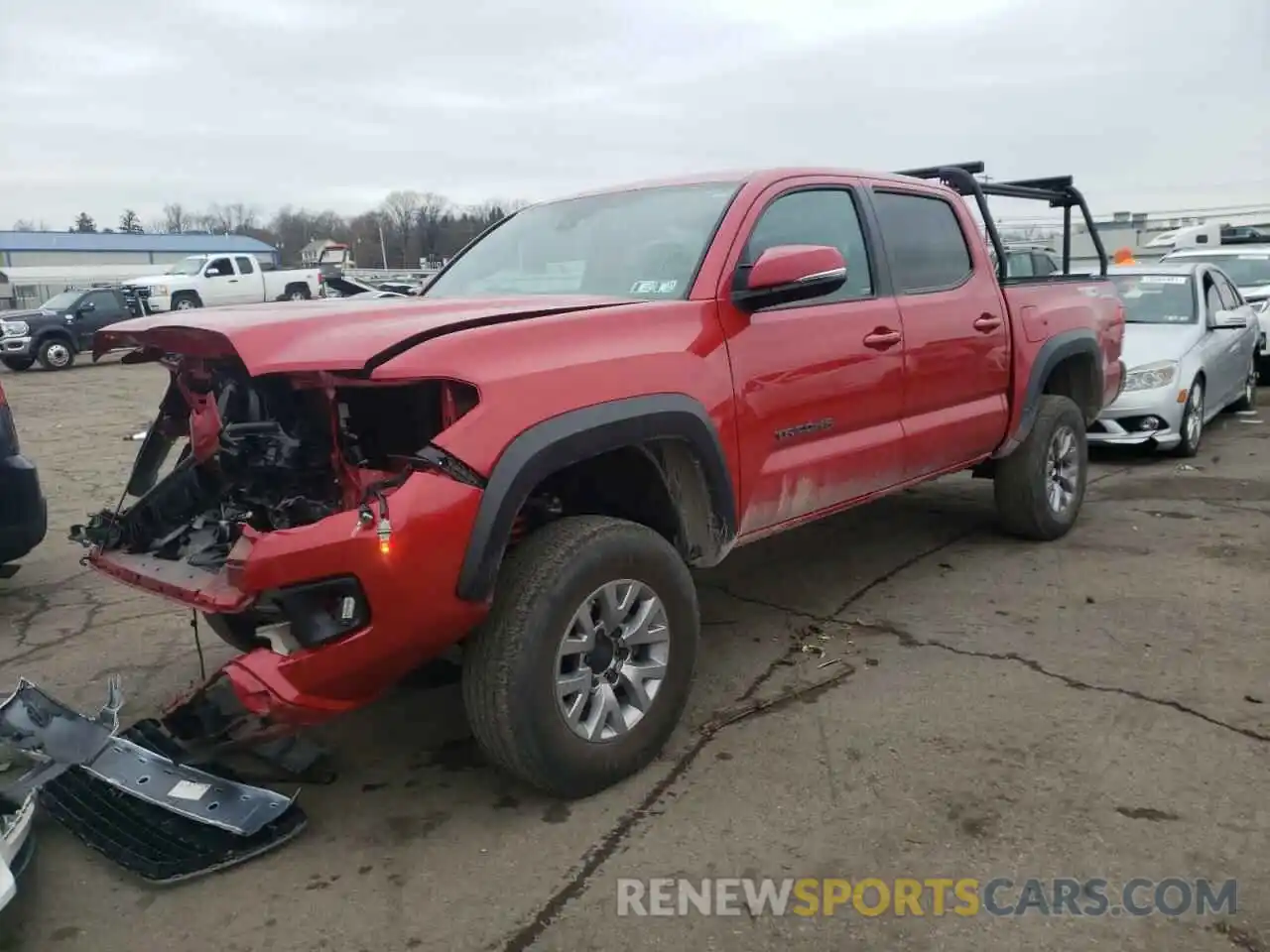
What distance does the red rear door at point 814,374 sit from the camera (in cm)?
357

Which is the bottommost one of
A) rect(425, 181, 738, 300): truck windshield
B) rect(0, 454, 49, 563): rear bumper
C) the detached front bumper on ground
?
the detached front bumper on ground

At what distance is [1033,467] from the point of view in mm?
5445

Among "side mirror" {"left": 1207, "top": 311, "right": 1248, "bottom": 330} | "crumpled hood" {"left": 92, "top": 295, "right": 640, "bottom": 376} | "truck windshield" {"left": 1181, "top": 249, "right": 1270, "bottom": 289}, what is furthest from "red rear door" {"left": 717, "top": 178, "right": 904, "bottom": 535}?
"truck windshield" {"left": 1181, "top": 249, "right": 1270, "bottom": 289}

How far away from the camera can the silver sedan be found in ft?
26.1

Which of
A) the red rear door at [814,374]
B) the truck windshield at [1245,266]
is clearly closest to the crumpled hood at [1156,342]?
the red rear door at [814,374]

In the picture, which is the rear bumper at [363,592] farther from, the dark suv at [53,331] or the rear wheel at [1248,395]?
the dark suv at [53,331]

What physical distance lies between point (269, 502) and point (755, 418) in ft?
5.36

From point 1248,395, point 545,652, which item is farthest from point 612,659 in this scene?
point 1248,395

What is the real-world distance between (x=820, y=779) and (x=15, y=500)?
3.91m

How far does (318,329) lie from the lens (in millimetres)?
2887

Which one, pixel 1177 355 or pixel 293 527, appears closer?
pixel 293 527

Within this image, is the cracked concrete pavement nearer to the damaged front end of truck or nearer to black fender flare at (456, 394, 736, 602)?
the damaged front end of truck

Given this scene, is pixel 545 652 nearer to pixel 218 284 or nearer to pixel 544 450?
pixel 544 450

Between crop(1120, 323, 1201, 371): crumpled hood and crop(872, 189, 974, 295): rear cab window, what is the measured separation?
3.73 metres
